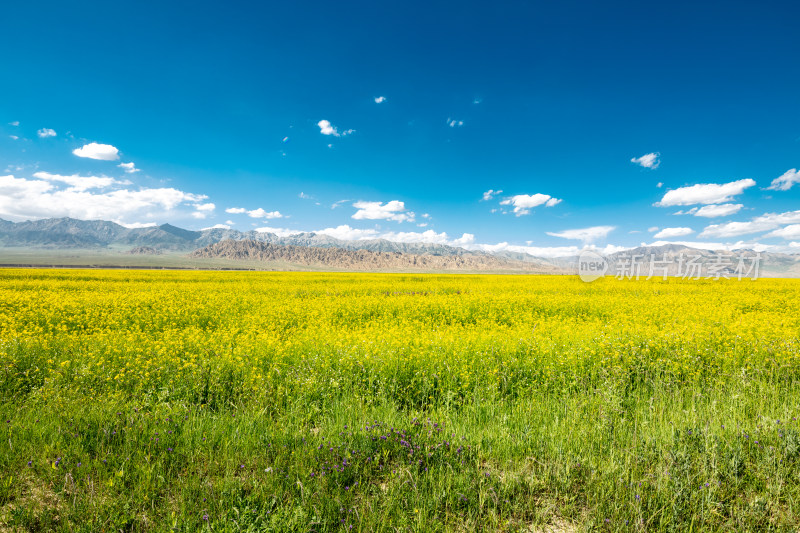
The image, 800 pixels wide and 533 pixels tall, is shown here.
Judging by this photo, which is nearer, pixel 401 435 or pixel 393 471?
pixel 393 471

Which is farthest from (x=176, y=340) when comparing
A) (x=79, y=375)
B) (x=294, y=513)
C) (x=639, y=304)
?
(x=639, y=304)

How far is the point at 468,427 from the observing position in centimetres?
472

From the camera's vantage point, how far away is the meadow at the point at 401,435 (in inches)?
124

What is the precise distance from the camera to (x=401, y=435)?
4215mm

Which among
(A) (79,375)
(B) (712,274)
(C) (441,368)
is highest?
(B) (712,274)

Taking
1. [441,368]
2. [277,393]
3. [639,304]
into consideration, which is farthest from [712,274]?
[277,393]

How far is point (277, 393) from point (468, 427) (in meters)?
3.31

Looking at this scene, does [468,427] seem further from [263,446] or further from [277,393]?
[277,393]

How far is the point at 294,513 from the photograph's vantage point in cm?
301

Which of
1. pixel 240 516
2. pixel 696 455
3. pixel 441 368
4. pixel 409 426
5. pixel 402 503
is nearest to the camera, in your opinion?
pixel 240 516

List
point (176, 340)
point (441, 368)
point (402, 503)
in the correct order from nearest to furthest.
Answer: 1. point (402, 503)
2. point (441, 368)
3. point (176, 340)

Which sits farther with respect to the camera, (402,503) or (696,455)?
(696,455)

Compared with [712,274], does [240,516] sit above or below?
below

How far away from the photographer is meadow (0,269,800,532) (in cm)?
314
